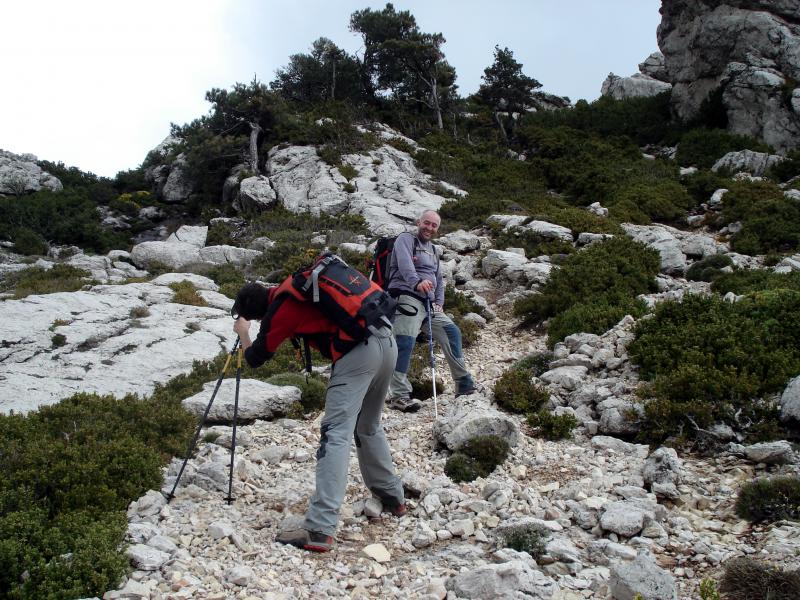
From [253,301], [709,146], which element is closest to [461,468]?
[253,301]

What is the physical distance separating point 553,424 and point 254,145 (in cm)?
2712

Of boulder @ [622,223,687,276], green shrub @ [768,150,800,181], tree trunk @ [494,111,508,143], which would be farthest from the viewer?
tree trunk @ [494,111,508,143]

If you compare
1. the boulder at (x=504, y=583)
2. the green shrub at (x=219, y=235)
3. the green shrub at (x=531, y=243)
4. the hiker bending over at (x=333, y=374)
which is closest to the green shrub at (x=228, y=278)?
the green shrub at (x=219, y=235)

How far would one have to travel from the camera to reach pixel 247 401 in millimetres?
8047

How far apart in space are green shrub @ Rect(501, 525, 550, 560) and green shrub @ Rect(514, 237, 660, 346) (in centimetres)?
638

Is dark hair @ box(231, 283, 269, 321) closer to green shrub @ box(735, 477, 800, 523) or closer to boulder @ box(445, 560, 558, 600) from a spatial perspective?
boulder @ box(445, 560, 558, 600)

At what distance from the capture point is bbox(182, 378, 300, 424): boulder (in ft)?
25.3

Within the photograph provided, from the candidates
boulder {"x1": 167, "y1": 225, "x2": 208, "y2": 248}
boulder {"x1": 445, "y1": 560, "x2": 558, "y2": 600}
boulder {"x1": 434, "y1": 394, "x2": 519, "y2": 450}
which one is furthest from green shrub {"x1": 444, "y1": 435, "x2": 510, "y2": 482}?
boulder {"x1": 167, "y1": 225, "x2": 208, "y2": 248}

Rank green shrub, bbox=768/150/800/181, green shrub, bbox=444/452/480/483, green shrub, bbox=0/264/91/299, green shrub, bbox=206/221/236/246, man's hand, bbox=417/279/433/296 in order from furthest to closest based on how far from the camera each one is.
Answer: green shrub, bbox=768/150/800/181, green shrub, bbox=206/221/236/246, green shrub, bbox=0/264/91/299, man's hand, bbox=417/279/433/296, green shrub, bbox=444/452/480/483

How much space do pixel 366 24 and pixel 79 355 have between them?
34.4 meters

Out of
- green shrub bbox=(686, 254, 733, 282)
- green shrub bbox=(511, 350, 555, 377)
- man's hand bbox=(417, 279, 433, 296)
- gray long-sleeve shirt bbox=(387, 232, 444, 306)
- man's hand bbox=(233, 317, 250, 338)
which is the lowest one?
green shrub bbox=(511, 350, 555, 377)

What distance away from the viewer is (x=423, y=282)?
7852mm

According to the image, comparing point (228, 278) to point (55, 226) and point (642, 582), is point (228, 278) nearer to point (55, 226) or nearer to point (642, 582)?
point (55, 226)

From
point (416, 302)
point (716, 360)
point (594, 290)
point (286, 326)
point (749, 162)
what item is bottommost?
point (716, 360)
